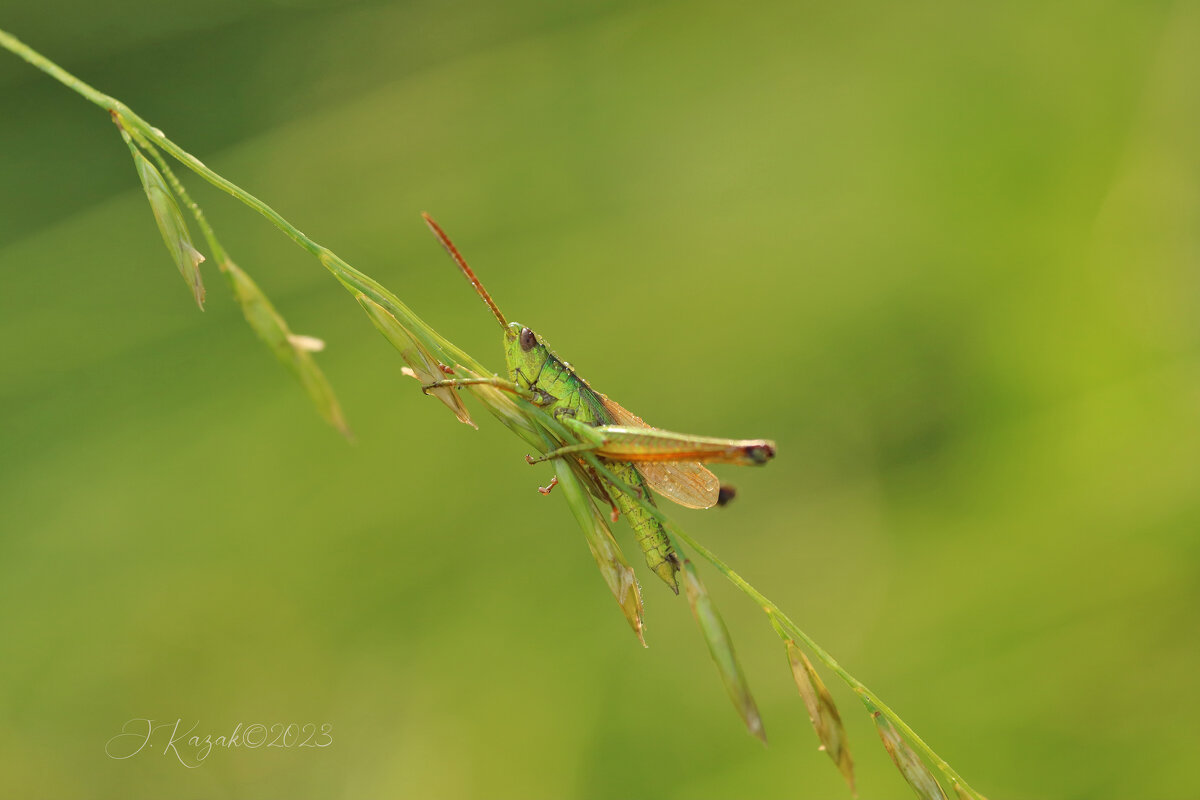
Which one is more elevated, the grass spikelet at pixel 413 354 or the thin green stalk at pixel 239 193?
the thin green stalk at pixel 239 193

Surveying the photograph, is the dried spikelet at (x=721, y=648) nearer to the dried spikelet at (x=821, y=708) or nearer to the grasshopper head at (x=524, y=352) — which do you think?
the dried spikelet at (x=821, y=708)

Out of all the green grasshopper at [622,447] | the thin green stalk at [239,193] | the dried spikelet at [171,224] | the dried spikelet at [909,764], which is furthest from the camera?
the green grasshopper at [622,447]

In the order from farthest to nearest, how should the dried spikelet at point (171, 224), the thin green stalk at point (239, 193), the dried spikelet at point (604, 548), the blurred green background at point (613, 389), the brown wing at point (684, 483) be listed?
the blurred green background at point (613, 389)
the brown wing at point (684, 483)
the dried spikelet at point (604, 548)
the dried spikelet at point (171, 224)
the thin green stalk at point (239, 193)

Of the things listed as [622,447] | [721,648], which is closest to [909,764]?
[721,648]

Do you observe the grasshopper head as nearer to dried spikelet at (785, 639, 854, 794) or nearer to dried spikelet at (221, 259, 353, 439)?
dried spikelet at (221, 259, 353, 439)

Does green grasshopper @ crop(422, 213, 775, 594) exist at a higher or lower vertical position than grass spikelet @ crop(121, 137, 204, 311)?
lower

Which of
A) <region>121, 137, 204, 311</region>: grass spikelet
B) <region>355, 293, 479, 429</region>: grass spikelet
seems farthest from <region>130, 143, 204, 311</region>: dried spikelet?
<region>355, 293, 479, 429</region>: grass spikelet

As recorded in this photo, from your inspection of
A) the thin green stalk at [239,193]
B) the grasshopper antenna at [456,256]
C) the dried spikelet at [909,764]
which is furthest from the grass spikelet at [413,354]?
the dried spikelet at [909,764]
